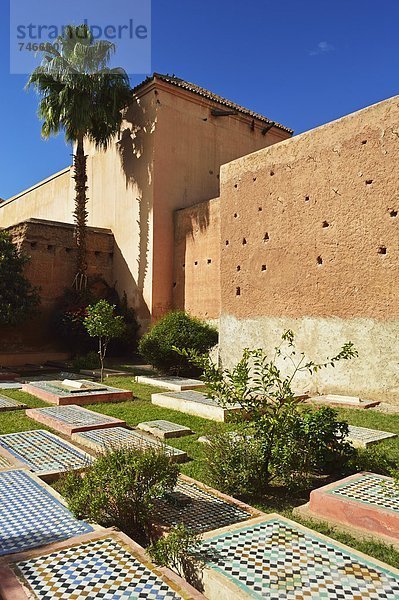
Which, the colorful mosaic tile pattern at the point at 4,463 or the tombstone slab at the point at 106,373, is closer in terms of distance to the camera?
the colorful mosaic tile pattern at the point at 4,463

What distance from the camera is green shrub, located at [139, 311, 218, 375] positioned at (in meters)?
12.0

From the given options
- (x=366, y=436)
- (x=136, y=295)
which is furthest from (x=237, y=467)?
(x=136, y=295)

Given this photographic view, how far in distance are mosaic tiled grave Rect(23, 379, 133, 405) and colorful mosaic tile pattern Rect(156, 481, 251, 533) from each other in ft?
15.9

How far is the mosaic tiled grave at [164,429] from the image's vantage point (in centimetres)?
614

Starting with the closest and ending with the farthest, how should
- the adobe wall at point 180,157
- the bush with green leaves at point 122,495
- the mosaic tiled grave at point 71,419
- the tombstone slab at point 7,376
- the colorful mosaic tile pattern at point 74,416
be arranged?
the bush with green leaves at point 122,495
the mosaic tiled grave at point 71,419
the colorful mosaic tile pattern at point 74,416
the tombstone slab at point 7,376
the adobe wall at point 180,157

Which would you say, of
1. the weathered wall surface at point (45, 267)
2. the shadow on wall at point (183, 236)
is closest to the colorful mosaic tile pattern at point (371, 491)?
the shadow on wall at point (183, 236)

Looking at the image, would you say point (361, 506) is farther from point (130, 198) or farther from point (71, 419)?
point (130, 198)

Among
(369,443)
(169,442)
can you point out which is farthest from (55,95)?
(369,443)

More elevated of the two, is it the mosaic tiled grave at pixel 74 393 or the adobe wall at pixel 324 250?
the adobe wall at pixel 324 250

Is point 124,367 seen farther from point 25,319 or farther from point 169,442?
point 169,442

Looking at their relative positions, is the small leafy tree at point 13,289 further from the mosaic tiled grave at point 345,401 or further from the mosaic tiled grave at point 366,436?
the mosaic tiled grave at point 366,436

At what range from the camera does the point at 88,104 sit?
15.0 meters

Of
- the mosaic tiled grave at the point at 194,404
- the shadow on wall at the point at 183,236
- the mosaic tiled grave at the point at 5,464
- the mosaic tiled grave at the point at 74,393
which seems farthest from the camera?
the shadow on wall at the point at 183,236

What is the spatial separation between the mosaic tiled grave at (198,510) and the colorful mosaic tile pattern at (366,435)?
242 centimetres
